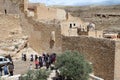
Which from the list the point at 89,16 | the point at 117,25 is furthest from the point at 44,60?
the point at 89,16

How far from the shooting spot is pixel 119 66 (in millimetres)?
19594

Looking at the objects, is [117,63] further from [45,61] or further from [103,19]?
[103,19]

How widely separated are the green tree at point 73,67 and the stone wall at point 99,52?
6.95 ft

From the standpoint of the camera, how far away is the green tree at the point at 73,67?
682 inches

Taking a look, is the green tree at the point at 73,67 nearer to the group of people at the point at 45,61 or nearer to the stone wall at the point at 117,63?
the group of people at the point at 45,61

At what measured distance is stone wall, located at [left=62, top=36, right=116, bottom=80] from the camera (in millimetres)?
19734

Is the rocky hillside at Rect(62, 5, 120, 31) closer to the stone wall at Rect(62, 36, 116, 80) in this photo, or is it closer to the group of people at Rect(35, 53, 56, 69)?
the stone wall at Rect(62, 36, 116, 80)

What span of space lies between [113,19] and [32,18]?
49.3 meters

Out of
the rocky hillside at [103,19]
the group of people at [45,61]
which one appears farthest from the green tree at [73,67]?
the rocky hillside at [103,19]

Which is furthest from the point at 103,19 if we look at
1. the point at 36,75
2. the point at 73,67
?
the point at 36,75

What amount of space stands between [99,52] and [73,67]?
3626 mm

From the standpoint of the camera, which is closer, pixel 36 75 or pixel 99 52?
pixel 36 75

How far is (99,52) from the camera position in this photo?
20.5 metres

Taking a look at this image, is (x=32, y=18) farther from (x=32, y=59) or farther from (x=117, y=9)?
(x=117, y=9)
